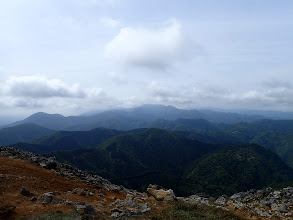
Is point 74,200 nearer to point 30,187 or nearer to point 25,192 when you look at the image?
point 25,192

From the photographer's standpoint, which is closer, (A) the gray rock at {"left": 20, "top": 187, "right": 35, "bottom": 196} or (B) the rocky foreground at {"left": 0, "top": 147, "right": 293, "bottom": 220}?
(B) the rocky foreground at {"left": 0, "top": 147, "right": 293, "bottom": 220}

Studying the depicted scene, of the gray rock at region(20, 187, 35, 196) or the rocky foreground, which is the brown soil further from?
the gray rock at region(20, 187, 35, 196)

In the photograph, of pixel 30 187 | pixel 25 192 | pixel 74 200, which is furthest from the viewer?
pixel 30 187

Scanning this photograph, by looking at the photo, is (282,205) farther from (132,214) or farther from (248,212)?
(132,214)

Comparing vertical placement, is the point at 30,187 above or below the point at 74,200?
above

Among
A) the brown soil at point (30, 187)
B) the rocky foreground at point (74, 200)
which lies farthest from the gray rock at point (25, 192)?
the brown soil at point (30, 187)

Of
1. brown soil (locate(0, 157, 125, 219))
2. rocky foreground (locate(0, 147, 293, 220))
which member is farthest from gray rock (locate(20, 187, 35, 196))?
brown soil (locate(0, 157, 125, 219))

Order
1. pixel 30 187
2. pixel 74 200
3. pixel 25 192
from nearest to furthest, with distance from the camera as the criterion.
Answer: pixel 25 192, pixel 74 200, pixel 30 187

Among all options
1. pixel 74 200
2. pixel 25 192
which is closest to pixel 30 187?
pixel 25 192

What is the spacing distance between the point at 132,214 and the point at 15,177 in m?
18.6

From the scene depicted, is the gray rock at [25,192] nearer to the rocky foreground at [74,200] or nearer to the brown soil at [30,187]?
the rocky foreground at [74,200]

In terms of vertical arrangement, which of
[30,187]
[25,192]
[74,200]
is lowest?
[74,200]

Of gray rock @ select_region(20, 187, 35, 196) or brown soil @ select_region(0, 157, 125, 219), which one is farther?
gray rock @ select_region(20, 187, 35, 196)

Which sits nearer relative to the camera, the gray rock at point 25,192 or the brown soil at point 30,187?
the brown soil at point 30,187
